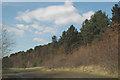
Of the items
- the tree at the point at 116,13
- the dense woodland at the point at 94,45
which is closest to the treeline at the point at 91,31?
the dense woodland at the point at 94,45

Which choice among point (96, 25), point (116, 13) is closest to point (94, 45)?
point (116, 13)

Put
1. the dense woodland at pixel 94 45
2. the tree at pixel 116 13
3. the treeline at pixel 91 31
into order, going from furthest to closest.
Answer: the treeline at pixel 91 31
the tree at pixel 116 13
the dense woodland at pixel 94 45

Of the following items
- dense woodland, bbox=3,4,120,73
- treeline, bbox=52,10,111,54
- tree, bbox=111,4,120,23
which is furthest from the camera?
treeline, bbox=52,10,111,54

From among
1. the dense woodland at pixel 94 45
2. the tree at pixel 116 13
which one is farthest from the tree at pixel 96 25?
the tree at pixel 116 13

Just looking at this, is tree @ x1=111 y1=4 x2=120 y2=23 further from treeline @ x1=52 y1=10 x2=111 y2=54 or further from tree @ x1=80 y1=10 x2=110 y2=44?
tree @ x1=80 y1=10 x2=110 y2=44

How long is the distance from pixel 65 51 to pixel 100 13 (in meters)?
16.0

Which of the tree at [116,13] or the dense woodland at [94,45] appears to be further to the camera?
the tree at [116,13]

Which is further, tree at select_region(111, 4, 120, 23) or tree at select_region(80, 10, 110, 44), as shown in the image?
tree at select_region(80, 10, 110, 44)

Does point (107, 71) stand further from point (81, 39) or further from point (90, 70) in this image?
point (81, 39)

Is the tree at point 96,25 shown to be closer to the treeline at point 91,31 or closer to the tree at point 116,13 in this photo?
the treeline at point 91,31

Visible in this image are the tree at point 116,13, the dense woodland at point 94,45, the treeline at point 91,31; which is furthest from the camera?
the treeline at point 91,31

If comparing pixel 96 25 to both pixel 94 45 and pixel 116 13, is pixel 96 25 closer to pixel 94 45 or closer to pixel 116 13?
pixel 116 13

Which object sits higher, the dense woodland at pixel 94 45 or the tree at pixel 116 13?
the tree at pixel 116 13

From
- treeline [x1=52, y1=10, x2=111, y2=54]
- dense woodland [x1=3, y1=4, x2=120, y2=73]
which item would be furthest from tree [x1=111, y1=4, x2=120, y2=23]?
treeline [x1=52, y1=10, x2=111, y2=54]
